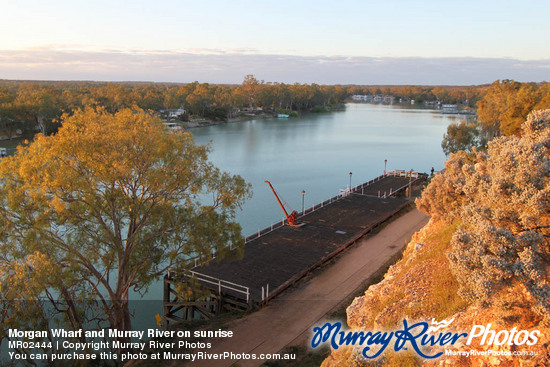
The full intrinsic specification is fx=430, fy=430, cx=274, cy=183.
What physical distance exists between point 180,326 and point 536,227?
10.6 meters

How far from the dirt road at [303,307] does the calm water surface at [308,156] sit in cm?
822

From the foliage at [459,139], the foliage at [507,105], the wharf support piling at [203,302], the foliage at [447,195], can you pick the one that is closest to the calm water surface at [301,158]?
the wharf support piling at [203,302]

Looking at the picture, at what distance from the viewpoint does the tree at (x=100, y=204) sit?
1089 centimetres

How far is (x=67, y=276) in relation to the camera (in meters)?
11.1

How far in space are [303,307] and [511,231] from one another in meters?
8.15

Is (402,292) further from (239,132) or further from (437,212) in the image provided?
(239,132)

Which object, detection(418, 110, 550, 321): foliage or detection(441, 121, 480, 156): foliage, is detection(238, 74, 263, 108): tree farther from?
detection(418, 110, 550, 321): foliage

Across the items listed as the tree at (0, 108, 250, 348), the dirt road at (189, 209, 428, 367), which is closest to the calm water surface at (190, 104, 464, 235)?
the dirt road at (189, 209, 428, 367)

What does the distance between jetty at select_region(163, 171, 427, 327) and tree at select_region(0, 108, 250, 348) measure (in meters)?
1.99

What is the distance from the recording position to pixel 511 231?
331 inches

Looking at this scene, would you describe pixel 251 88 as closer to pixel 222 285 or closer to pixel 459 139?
pixel 459 139

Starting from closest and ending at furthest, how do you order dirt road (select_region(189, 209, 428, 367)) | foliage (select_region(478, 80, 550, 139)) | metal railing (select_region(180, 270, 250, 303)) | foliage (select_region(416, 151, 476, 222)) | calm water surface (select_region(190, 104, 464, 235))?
dirt road (select_region(189, 209, 428, 367)) → metal railing (select_region(180, 270, 250, 303)) → foliage (select_region(416, 151, 476, 222)) → calm water surface (select_region(190, 104, 464, 235)) → foliage (select_region(478, 80, 550, 139))

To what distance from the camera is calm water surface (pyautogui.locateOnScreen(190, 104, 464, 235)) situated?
34750 mm

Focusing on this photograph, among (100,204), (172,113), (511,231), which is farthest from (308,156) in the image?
(511,231)
